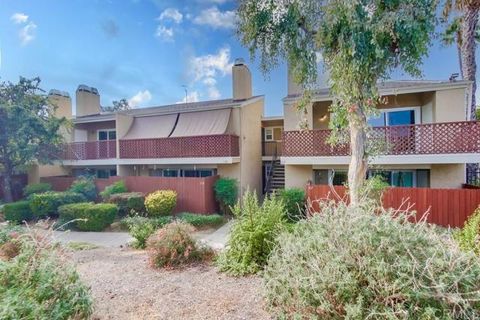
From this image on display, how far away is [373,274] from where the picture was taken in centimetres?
344

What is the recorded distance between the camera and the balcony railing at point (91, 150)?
1816 centimetres

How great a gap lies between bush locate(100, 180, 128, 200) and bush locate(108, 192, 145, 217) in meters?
0.72

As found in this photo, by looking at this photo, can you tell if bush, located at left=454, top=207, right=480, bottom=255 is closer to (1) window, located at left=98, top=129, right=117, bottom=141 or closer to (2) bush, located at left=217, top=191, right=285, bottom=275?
(2) bush, located at left=217, top=191, right=285, bottom=275

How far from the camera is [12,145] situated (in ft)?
52.4

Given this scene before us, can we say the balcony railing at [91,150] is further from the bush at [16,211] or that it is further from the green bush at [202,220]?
the green bush at [202,220]

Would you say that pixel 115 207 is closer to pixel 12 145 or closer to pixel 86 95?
pixel 12 145

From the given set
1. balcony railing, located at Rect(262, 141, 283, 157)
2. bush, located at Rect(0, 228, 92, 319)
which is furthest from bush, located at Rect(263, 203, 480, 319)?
balcony railing, located at Rect(262, 141, 283, 157)

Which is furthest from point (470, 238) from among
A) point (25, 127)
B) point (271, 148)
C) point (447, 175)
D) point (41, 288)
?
point (25, 127)

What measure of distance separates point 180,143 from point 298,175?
7.10 metres

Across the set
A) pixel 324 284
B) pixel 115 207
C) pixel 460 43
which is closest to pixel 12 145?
pixel 115 207

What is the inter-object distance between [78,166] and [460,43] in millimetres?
27160

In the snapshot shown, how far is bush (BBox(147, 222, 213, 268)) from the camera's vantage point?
23.3 feet

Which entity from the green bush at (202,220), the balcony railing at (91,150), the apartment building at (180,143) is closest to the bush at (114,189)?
the apartment building at (180,143)

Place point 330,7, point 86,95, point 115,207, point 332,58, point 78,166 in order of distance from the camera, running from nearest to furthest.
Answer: point 330,7 → point 332,58 → point 115,207 → point 78,166 → point 86,95
